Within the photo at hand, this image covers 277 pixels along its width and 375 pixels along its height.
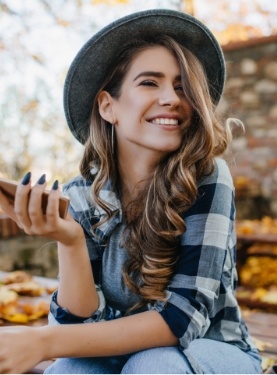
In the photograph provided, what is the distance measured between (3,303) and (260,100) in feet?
12.8

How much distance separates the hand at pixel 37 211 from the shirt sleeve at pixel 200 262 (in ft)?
1.21

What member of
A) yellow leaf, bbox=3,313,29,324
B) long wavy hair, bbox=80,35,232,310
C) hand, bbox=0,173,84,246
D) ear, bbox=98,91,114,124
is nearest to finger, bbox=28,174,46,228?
hand, bbox=0,173,84,246

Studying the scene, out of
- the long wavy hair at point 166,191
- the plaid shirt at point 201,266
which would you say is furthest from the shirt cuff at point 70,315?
the long wavy hair at point 166,191

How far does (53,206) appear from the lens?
138 cm

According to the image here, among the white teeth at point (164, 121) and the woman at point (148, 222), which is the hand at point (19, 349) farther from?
the white teeth at point (164, 121)

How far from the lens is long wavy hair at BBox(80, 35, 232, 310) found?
1702 millimetres

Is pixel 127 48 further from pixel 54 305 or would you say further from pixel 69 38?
pixel 69 38

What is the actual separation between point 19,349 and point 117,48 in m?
1.06

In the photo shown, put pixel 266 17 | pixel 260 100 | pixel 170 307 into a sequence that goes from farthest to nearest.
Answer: pixel 266 17, pixel 260 100, pixel 170 307

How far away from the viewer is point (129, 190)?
196 centimetres

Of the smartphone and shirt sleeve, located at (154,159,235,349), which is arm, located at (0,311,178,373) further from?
the smartphone

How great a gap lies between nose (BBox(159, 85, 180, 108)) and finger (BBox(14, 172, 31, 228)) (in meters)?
0.57

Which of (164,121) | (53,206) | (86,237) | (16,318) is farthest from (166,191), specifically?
(16,318)

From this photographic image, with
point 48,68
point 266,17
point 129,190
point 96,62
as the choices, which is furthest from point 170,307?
point 266,17
